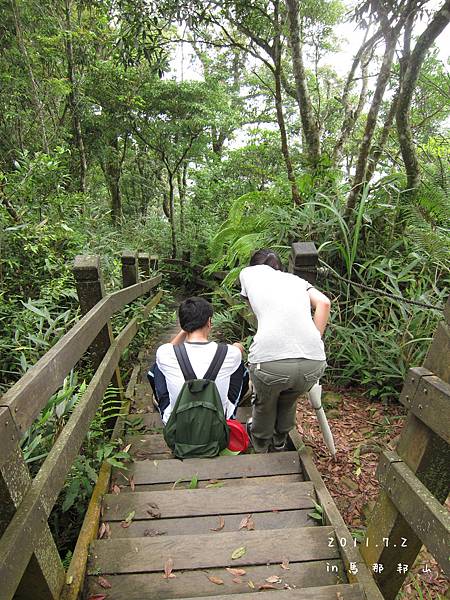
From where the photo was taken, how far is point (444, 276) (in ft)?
12.6

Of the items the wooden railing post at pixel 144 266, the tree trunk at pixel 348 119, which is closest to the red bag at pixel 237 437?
the wooden railing post at pixel 144 266

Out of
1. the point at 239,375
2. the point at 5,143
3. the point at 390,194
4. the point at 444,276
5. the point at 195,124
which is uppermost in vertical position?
the point at 195,124

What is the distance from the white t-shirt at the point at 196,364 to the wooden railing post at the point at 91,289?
0.51 meters

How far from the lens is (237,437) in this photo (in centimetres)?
271

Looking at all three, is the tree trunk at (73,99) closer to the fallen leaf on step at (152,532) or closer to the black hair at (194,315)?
the black hair at (194,315)

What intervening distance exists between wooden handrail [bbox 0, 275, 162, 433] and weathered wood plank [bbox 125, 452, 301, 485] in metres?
0.98

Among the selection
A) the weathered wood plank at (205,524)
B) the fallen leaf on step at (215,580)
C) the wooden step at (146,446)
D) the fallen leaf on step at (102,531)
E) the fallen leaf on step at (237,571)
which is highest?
the fallen leaf on step at (237,571)

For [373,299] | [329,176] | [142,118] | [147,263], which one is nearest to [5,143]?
[142,118]

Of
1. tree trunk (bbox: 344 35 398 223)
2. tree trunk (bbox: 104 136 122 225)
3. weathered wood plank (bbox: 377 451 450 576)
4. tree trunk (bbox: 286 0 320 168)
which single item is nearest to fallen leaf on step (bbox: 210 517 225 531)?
weathered wood plank (bbox: 377 451 450 576)

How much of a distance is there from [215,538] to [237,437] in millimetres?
905

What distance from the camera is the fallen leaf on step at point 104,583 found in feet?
5.29

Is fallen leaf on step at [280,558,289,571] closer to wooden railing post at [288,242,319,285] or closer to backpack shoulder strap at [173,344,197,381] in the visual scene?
backpack shoulder strap at [173,344,197,381]

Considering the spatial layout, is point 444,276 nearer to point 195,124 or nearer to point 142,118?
point 195,124

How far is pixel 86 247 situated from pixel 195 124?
5.50 meters
